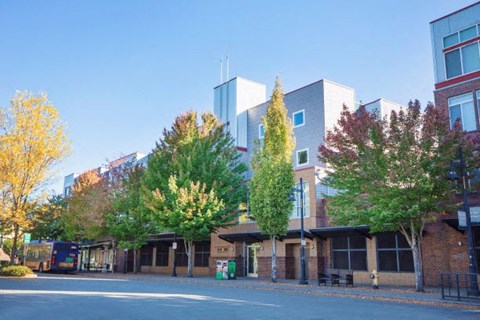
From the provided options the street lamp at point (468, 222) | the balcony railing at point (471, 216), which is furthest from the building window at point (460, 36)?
the balcony railing at point (471, 216)

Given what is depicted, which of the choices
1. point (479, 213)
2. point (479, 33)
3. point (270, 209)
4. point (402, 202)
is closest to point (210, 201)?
point (270, 209)

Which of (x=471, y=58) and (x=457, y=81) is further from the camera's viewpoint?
(x=457, y=81)

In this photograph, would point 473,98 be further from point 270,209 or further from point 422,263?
point 270,209

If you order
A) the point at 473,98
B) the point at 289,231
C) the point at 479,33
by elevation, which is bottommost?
the point at 289,231

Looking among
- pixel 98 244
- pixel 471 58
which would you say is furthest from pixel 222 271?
pixel 98 244

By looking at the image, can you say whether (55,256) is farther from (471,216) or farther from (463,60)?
(463,60)

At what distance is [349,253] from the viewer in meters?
27.4

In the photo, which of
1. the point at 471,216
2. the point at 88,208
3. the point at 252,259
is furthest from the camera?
the point at 88,208

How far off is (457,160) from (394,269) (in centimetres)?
771

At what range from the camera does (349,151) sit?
21125mm

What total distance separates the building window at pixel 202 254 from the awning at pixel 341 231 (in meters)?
13.6

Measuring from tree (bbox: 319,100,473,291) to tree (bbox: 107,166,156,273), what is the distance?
2078 cm

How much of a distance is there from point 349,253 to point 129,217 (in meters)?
19.8

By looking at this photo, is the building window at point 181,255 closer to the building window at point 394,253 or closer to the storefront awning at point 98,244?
the storefront awning at point 98,244
